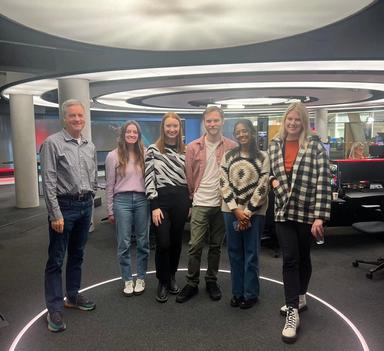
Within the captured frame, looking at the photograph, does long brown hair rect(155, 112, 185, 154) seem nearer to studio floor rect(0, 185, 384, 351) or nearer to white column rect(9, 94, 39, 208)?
studio floor rect(0, 185, 384, 351)

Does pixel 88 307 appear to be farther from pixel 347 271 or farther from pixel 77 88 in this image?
pixel 77 88

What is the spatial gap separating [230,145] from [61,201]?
4.34 ft

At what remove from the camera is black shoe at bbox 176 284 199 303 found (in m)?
2.89

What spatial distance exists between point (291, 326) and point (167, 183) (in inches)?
53.2

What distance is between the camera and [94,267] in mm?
3795

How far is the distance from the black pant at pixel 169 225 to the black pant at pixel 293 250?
79 centimetres

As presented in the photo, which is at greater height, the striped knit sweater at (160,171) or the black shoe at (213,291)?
the striped knit sweater at (160,171)

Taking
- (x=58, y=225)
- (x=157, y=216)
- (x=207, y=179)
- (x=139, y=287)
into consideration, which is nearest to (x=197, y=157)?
(x=207, y=179)

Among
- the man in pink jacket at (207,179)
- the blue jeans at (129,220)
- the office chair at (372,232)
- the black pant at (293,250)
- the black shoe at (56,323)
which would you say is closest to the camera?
the black pant at (293,250)

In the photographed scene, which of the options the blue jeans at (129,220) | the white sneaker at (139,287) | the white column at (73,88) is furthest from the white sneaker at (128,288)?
the white column at (73,88)

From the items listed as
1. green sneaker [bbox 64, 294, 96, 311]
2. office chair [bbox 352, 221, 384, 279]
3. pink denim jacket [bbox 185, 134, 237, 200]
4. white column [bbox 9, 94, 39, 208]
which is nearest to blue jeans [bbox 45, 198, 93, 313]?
green sneaker [bbox 64, 294, 96, 311]

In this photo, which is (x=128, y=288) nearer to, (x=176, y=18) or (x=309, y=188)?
(x=309, y=188)

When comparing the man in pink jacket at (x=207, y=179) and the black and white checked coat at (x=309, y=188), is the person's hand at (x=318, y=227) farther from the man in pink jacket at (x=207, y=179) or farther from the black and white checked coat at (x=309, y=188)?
the man in pink jacket at (x=207, y=179)

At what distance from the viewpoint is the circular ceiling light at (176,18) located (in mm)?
2463
